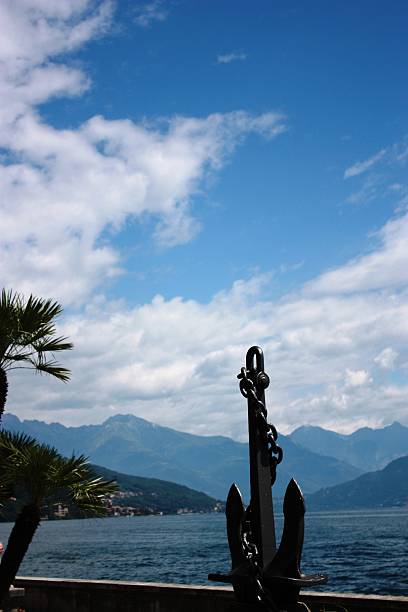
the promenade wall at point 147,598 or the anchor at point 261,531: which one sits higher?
the anchor at point 261,531

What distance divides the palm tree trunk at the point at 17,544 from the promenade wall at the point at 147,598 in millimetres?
1658

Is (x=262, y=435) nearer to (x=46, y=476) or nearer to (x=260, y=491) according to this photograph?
(x=260, y=491)

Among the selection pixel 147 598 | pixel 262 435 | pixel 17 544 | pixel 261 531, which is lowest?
pixel 147 598

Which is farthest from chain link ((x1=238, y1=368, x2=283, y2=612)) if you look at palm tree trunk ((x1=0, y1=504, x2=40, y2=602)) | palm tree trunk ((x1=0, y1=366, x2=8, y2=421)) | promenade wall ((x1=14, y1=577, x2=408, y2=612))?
palm tree trunk ((x1=0, y1=366, x2=8, y2=421))

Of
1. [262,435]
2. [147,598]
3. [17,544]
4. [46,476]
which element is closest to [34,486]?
[46,476]

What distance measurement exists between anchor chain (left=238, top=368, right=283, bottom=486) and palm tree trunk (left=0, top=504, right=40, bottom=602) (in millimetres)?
4809

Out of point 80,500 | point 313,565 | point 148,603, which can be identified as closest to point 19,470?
point 80,500

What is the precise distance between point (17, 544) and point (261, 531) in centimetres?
512

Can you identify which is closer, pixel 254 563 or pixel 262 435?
pixel 254 563

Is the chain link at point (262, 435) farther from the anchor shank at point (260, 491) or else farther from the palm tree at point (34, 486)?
the palm tree at point (34, 486)

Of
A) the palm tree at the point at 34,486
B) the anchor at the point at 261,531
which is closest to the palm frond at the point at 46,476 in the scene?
the palm tree at the point at 34,486

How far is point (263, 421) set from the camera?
208 inches

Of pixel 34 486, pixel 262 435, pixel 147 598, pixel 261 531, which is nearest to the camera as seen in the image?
pixel 261 531

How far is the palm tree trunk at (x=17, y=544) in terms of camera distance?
8922 mm
